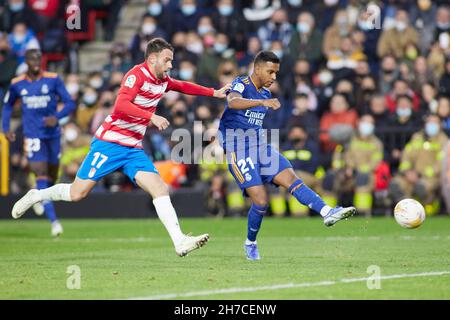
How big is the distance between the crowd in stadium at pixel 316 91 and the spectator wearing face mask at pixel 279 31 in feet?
0.07

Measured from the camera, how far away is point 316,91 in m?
22.0

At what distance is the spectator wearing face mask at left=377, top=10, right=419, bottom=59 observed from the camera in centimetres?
2197

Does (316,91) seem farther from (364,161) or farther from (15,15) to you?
(15,15)

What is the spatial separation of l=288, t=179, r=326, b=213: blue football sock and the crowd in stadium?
26.8ft

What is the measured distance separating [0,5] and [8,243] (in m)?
12.9

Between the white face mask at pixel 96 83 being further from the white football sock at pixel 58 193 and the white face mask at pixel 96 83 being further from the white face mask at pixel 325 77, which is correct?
the white football sock at pixel 58 193

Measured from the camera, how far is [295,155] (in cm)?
2075

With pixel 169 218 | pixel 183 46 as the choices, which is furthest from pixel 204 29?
pixel 169 218

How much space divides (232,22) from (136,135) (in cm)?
1272

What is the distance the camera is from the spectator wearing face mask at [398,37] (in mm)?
21969

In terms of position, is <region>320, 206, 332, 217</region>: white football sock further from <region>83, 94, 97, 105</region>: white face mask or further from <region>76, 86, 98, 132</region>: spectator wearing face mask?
<region>83, 94, 97, 105</region>: white face mask

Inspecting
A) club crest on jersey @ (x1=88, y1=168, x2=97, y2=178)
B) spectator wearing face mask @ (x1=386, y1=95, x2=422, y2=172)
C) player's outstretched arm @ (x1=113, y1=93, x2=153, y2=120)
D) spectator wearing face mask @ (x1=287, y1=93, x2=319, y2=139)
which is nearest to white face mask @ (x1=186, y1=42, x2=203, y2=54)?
spectator wearing face mask @ (x1=287, y1=93, x2=319, y2=139)

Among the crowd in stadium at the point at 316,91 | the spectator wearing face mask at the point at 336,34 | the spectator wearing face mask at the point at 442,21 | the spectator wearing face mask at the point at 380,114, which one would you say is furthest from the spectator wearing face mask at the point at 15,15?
the spectator wearing face mask at the point at 442,21

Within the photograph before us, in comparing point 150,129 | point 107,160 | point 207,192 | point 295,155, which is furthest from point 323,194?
point 107,160
